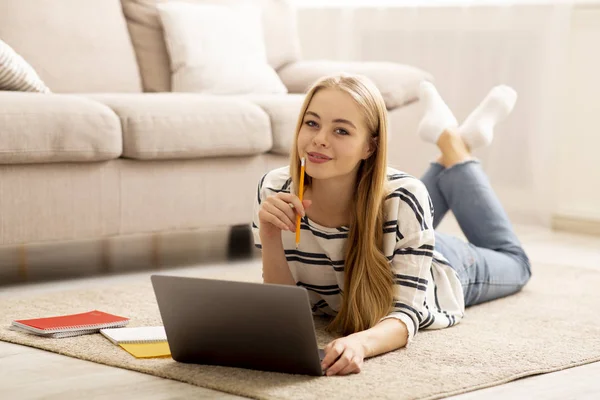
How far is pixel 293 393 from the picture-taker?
156 cm

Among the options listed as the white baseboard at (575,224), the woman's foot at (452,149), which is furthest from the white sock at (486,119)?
the white baseboard at (575,224)

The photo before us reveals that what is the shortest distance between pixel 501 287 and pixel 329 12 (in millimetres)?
2410

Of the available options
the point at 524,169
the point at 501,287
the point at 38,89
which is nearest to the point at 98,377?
the point at 501,287

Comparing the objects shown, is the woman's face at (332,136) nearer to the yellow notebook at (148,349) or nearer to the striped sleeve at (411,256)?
the striped sleeve at (411,256)

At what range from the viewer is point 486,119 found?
2.76 m

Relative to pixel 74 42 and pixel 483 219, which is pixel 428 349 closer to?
pixel 483 219

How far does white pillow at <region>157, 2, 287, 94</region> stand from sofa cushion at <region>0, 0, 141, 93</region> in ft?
0.52

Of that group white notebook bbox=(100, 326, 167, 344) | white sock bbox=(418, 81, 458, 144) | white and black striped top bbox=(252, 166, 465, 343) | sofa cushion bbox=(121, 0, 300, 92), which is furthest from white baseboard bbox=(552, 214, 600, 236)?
white notebook bbox=(100, 326, 167, 344)

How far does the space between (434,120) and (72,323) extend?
1183mm

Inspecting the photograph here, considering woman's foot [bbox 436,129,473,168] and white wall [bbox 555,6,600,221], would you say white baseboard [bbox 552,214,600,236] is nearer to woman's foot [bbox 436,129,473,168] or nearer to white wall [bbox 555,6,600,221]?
white wall [bbox 555,6,600,221]

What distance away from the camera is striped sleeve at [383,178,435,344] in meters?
1.88

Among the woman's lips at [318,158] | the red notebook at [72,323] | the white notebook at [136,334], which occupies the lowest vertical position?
the red notebook at [72,323]

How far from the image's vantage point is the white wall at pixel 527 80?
3.77 meters

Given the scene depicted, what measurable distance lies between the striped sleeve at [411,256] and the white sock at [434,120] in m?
0.80
